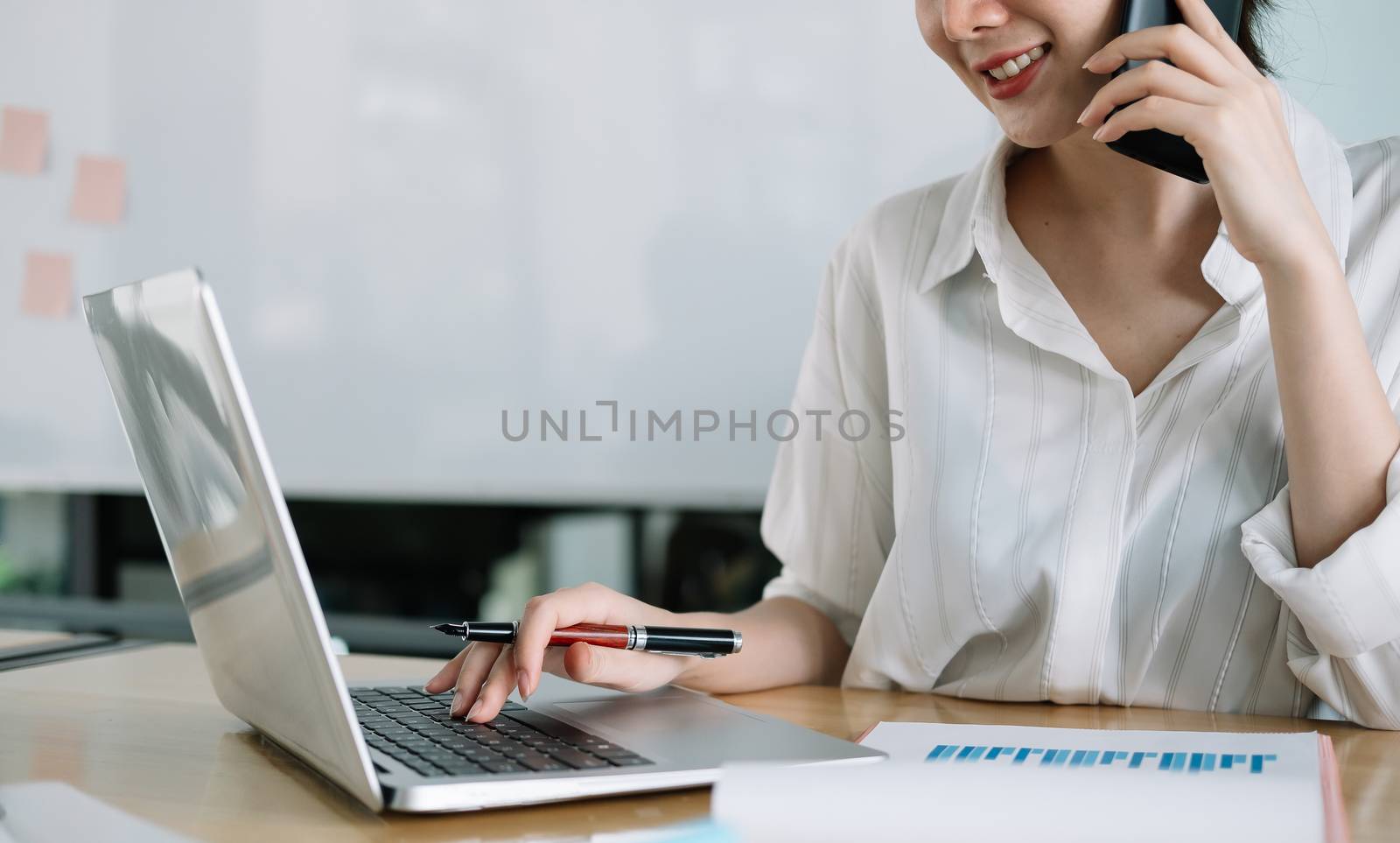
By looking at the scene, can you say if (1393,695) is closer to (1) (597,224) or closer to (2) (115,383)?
(2) (115,383)

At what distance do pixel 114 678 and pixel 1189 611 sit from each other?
0.80 m

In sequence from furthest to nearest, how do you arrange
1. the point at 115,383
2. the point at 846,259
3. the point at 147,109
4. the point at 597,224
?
the point at 147,109 → the point at 597,224 → the point at 846,259 → the point at 115,383

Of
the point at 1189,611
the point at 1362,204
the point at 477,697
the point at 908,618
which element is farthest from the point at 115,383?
the point at 1362,204

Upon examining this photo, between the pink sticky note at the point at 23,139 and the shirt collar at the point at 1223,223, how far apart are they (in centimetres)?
154

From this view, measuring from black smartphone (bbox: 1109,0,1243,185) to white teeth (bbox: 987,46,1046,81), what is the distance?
0.20 feet

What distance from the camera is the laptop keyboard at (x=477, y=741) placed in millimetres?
549

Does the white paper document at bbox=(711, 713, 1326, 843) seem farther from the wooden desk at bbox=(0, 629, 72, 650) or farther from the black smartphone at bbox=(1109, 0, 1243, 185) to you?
the wooden desk at bbox=(0, 629, 72, 650)

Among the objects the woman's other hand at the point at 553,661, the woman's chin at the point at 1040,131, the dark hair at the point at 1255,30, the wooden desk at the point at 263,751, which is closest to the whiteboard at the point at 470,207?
the dark hair at the point at 1255,30

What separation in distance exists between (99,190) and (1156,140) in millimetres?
1630

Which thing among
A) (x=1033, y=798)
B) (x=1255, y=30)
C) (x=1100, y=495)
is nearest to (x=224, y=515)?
(x=1033, y=798)

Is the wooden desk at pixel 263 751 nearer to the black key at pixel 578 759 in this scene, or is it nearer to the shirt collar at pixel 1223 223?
the black key at pixel 578 759

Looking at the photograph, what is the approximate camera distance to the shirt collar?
86 cm

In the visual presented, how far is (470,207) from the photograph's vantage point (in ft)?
5.37

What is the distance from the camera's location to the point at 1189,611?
871 millimetres
